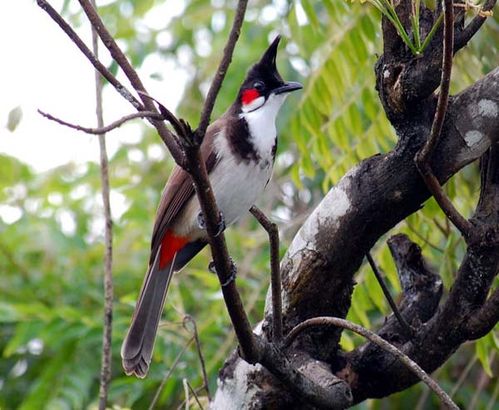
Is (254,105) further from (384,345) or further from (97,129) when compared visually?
(97,129)

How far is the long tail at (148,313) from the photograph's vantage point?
312 centimetres

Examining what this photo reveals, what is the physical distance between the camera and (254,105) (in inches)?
131

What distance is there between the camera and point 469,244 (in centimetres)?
252

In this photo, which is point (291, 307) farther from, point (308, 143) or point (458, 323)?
point (308, 143)

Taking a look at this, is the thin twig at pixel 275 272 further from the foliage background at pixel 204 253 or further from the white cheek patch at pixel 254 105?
the white cheek patch at pixel 254 105

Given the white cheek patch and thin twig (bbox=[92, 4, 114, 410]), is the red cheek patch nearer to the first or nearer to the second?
the white cheek patch

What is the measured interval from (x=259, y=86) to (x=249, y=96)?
0.06 metres

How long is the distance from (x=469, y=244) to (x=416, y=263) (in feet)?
1.13

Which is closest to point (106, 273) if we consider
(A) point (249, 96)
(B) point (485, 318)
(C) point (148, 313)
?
(C) point (148, 313)

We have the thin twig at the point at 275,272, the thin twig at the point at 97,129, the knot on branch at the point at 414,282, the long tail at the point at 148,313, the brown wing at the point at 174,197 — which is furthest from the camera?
the brown wing at the point at 174,197

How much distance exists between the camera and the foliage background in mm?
3328

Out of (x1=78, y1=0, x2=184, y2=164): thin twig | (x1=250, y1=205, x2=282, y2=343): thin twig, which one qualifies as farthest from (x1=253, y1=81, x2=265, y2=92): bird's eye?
(x1=78, y1=0, x2=184, y2=164): thin twig

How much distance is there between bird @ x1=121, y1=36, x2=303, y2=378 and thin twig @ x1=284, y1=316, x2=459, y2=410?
26.6 inches

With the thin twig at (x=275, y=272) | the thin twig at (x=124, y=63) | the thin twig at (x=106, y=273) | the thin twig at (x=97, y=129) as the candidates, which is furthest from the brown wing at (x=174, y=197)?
the thin twig at (x=97, y=129)
